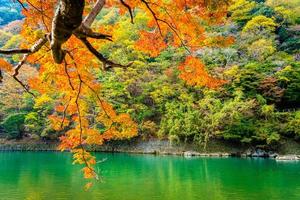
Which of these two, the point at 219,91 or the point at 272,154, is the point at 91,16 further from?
the point at 219,91

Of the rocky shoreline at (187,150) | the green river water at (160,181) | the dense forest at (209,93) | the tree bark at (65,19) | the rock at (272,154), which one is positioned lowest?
the green river water at (160,181)

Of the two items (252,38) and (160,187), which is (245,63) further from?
(160,187)

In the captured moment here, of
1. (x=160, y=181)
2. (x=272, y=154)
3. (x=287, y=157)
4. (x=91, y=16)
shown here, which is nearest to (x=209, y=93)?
(x=272, y=154)

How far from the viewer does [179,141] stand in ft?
80.7

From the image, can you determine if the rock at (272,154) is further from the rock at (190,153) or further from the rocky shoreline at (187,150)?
the rock at (190,153)

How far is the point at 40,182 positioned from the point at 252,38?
19.3 meters

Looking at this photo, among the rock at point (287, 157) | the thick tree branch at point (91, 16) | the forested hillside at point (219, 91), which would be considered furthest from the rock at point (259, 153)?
the thick tree branch at point (91, 16)

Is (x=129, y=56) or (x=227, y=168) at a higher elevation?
(x=129, y=56)

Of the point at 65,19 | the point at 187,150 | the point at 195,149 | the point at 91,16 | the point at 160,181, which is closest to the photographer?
the point at 65,19

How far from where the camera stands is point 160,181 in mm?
14172

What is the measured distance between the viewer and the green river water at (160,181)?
11461mm

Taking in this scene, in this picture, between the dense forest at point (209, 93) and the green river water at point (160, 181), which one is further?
the dense forest at point (209, 93)

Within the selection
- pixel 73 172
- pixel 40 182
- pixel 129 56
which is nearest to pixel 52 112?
pixel 129 56

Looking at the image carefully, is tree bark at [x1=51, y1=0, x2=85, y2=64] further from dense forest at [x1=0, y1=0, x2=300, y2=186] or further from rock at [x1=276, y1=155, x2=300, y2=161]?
rock at [x1=276, y1=155, x2=300, y2=161]
